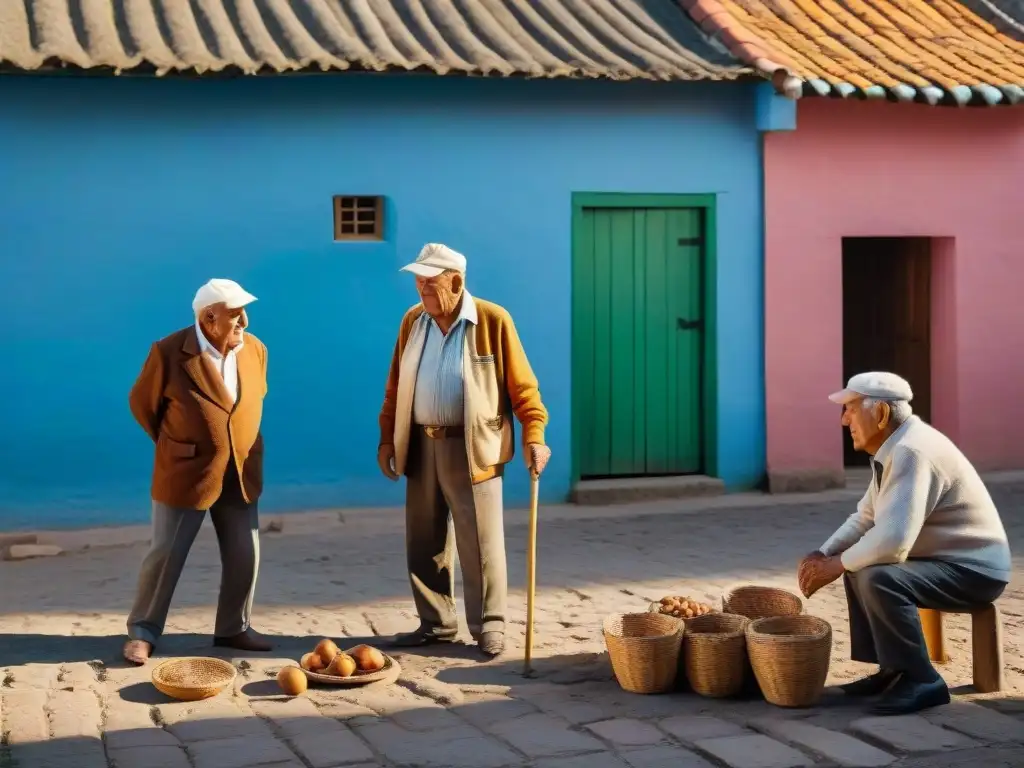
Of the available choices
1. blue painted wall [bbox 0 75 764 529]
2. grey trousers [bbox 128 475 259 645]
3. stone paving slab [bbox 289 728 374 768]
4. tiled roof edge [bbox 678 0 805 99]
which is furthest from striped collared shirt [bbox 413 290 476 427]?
tiled roof edge [bbox 678 0 805 99]

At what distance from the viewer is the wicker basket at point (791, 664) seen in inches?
229

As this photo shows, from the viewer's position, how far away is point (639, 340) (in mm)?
11422

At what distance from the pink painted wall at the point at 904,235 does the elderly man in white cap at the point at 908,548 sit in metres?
5.52

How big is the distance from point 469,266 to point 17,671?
5157 mm

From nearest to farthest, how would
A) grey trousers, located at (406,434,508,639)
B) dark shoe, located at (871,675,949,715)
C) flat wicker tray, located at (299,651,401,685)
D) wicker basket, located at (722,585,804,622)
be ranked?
dark shoe, located at (871,675,949,715)
flat wicker tray, located at (299,651,401,685)
wicker basket, located at (722,585,804,622)
grey trousers, located at (406,434,508,639)

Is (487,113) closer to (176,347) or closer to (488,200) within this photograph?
(488,200)

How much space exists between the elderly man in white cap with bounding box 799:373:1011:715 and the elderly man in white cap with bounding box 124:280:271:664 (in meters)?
2.60

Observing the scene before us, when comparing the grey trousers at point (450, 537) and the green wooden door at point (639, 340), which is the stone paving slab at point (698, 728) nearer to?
the grey trousers at point (450, 537)

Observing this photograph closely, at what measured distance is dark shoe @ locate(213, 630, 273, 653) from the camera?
6.98 metres

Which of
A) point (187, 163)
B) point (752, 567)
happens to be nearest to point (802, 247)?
point (752, 567)

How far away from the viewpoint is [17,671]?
659cm

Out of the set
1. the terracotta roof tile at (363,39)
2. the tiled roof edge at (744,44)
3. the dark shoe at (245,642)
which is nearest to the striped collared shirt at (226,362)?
A: the dark shoe at (245,642)

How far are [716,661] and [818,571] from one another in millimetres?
548

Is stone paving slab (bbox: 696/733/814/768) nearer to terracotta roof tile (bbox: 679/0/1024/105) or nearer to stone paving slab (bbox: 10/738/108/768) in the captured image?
stone paving slab (bbox: 10/738/108/768)
